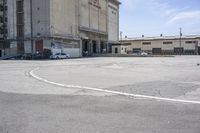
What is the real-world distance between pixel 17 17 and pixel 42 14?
8047mm

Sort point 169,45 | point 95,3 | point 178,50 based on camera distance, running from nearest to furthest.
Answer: point 95,3 → point 178,50 → point 169,45

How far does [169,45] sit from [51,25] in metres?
57.7

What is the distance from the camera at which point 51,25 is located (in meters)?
69.8

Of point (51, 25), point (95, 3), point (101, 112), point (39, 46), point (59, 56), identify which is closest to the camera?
point (101, 112)

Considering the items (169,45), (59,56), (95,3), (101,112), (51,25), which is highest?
(95,3)

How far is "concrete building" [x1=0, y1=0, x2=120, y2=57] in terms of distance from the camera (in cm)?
7006

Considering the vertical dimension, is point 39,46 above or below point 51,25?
below

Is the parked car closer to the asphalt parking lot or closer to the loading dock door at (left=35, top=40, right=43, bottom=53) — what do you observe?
the loading dock door at (left=35, top=40, right=43, bottom=53)

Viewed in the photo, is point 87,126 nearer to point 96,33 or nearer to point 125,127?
point 125,127

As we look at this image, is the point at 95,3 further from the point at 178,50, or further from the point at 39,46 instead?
the point at 178,50

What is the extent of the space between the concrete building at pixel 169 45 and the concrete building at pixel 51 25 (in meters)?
34.1

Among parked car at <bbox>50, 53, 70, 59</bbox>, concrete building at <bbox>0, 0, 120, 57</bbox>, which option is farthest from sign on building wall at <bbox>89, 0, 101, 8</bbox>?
parked car at <bbox>50, 53, 70, 59</bbox>

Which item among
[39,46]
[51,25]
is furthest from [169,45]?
[39,46]

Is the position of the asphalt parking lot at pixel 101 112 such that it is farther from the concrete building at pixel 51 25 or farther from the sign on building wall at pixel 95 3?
the sign on building wall at pixel 95 3
